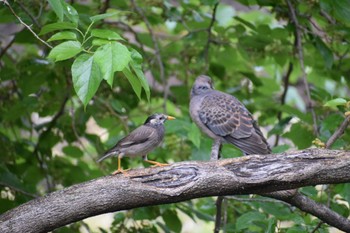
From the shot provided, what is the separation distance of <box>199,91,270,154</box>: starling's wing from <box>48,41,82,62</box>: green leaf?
2300mm

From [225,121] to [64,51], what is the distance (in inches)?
98.1

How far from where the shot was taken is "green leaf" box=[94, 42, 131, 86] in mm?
3324

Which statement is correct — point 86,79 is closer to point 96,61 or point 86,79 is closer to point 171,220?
point 96,61

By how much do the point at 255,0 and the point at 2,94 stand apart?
7.72 feet

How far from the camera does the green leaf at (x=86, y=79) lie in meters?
3.40

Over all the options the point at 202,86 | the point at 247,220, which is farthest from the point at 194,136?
the point at 202,86

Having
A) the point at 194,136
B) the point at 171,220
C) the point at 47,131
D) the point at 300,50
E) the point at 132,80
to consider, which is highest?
the point at 132,80

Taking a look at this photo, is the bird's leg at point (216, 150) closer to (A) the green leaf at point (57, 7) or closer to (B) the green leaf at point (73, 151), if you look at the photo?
(B) the green leaf at point (73, 151)

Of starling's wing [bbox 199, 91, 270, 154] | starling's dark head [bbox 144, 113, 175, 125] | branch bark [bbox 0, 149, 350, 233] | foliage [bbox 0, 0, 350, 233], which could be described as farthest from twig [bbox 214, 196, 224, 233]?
branch bark [bbox 0, 149, 350, 233]

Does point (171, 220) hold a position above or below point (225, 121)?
below

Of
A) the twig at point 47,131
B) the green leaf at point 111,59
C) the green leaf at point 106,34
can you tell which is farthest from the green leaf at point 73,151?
the green leaf at point 111,59

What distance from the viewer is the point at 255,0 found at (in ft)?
19.2

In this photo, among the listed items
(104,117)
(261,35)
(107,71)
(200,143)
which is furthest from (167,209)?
(107,71)

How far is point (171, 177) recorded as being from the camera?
4.09 metres
